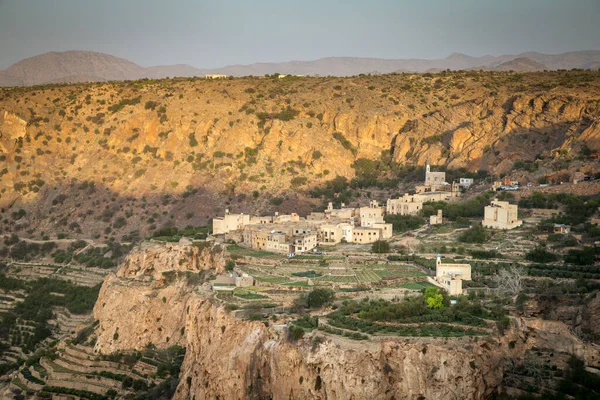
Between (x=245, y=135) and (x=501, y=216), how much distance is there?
25482 millimetres

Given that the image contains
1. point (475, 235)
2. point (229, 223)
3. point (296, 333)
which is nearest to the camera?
point (296, 333)

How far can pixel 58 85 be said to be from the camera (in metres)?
74.5

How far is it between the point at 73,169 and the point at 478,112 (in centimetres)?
2851

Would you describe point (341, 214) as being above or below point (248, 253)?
above

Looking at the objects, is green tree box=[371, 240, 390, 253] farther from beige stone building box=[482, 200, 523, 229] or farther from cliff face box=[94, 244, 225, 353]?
cliff face box=[94, 244, 225, 353]

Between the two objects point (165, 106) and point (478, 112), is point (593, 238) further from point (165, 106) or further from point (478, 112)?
point (165, 106)

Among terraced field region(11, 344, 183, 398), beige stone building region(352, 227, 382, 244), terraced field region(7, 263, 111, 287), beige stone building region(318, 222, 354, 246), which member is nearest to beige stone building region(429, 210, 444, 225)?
beige stone building region(352, 227, 382, 244)

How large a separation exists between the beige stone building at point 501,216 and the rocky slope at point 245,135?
11.1 m

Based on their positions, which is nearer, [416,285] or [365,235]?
[416,285]

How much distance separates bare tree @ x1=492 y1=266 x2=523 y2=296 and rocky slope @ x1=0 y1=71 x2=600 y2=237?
1905cm

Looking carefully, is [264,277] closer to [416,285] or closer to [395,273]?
[395,273]

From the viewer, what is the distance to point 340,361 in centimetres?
2562

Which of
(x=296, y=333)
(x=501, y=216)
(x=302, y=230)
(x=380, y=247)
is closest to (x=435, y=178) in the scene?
(x=501, y=216)

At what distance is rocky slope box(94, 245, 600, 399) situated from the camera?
83.0 feet
